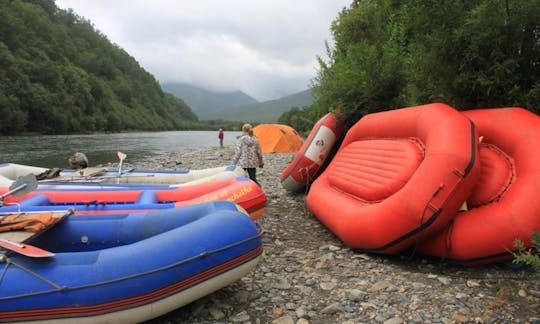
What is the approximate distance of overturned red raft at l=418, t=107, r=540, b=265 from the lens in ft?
12.2

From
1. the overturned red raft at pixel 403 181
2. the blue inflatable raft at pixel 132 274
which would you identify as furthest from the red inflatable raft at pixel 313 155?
the blue inflatable raft at pixel 132 274

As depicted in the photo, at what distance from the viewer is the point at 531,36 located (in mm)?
5082

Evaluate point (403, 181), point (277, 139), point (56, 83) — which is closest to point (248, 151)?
point (403, 181)

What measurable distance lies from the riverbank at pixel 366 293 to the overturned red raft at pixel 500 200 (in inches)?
10.7

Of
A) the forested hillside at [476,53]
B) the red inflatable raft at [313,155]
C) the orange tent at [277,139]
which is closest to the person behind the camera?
the forested hillside at [476,53]

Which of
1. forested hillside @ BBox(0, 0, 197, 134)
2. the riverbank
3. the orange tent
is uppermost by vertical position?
forested hillside @ BBox(0, 0, 197, 134)

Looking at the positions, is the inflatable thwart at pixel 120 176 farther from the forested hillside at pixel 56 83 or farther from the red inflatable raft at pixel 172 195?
the forested hillside at pixel 56 83

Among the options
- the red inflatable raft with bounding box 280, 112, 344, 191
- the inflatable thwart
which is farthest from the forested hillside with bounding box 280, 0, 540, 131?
the inflatable thwart

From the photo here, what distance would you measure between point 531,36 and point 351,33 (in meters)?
9.97

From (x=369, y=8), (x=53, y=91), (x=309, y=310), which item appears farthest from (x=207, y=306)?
(x=53, y=91)

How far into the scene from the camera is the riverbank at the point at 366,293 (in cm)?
326

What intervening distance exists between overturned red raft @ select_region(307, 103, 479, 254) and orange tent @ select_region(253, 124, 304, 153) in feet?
48.5

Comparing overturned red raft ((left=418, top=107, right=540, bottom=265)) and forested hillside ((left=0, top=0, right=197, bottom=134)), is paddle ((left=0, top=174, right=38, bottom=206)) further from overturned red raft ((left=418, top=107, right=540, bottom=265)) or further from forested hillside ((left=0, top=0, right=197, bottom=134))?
forested hillside ((left=0, top=0, right=197, bottom=134))

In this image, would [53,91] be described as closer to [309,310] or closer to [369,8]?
[369,8]
